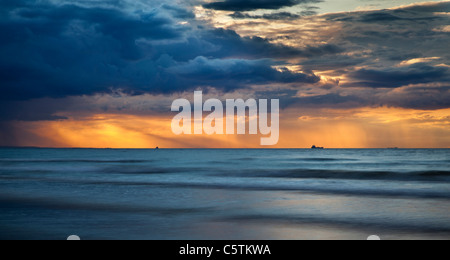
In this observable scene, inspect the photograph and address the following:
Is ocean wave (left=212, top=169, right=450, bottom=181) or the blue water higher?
ocean wave (left=212, top=169, right=450, bottom=181)

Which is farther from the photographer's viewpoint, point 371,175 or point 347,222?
point 371,175

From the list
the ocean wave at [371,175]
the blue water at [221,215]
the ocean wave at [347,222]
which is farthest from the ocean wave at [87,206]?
the ocean wave at [371,175]

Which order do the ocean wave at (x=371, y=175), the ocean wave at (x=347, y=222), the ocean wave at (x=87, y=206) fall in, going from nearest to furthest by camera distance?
1. the ocean wave at (x=347, y=222)
2. the ocean wave at (x=87, y=206)
3. the ocean wave at (x=371, y=175)

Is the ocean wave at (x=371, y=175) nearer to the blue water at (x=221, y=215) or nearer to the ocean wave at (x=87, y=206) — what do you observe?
the blue water at (x=221, y=215)

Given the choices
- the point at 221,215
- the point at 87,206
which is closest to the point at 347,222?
the point at 221,215

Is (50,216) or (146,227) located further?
(50,216)

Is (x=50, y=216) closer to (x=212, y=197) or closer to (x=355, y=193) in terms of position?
(x=212, y=197)

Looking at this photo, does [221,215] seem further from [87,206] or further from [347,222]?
[87,206]

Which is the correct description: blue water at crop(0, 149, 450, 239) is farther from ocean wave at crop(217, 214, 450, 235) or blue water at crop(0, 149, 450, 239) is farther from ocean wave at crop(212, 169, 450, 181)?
ocean wave at crop(212, 169, 450, 181)

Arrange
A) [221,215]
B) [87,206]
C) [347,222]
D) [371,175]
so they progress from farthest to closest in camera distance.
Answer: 1. [371,175]
2. [87,206]
3. [221,215]
4. [347,222]

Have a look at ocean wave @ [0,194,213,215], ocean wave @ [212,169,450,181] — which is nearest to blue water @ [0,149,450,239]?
ocean wave @ [0,194,213,215]
